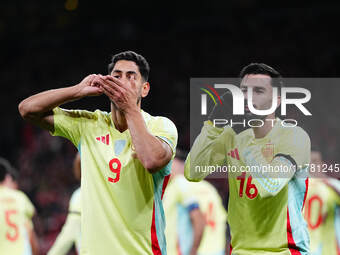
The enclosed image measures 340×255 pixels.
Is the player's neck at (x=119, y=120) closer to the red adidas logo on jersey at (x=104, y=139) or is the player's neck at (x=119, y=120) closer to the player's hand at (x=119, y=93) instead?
the red adidas logo on jersey at (x=104, y=139)

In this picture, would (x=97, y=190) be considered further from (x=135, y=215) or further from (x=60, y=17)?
(x=60, y=17)

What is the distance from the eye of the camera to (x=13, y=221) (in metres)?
7.30

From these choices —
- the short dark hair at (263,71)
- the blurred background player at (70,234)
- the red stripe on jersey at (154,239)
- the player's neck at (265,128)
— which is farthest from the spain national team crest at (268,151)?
the blurred background player at (70,234)

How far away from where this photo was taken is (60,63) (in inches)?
791

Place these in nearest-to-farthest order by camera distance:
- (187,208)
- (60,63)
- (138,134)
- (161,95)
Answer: (138,134) → (187,208) → (161,95) → (60,63)

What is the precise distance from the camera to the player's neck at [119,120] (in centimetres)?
421

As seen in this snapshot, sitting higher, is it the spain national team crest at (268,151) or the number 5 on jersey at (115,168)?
the spain national team crest at (268,151)

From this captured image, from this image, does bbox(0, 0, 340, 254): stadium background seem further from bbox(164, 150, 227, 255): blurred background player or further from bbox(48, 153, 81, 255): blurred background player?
bbox(48, 153, 81, 255): blurred background player

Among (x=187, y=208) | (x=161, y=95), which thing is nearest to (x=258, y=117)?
(x=187, y=208)

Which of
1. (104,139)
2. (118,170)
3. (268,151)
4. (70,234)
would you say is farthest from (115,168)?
(70,234)

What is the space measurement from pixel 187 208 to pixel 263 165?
3771 mm

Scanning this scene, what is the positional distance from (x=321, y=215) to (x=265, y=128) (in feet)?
8.93

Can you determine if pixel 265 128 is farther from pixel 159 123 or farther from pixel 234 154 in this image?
pixel 159 123

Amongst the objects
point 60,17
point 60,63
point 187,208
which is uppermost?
point 60,17
